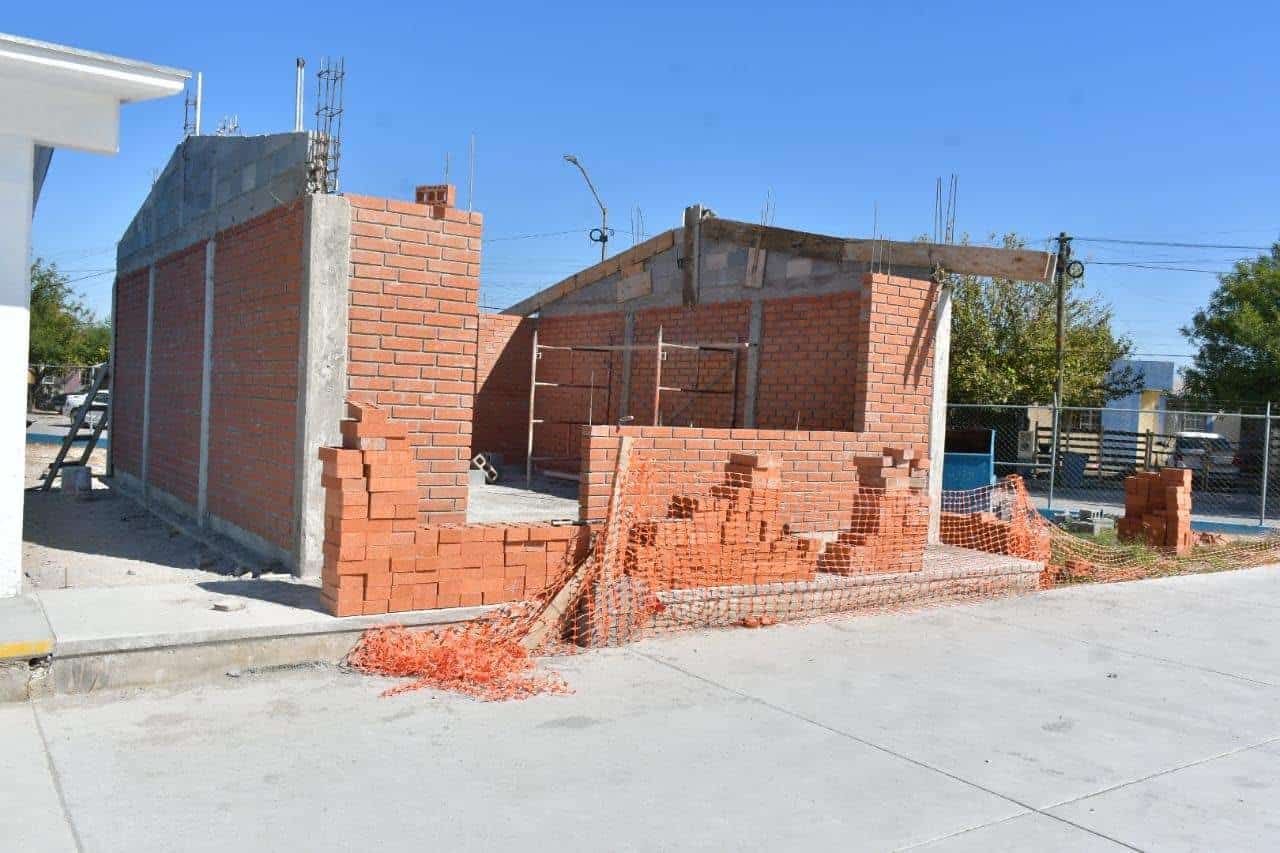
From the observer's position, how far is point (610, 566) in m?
7.46

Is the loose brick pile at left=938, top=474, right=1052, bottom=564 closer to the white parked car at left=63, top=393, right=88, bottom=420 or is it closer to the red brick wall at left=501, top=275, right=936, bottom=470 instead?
the red brick wall at left=501, top=275, right=936, bottom=470

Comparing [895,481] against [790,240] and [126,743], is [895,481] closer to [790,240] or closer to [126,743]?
[790,240]

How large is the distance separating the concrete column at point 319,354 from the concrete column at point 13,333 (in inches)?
67.7

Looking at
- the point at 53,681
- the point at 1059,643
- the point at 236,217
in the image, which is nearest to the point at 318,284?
the point at 236,217

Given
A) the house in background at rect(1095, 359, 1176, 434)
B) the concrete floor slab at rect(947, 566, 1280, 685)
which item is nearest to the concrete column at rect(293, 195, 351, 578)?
the concrete floor slab at rect(947, 566, 1280, 685)

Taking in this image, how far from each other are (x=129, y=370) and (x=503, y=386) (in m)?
5.46

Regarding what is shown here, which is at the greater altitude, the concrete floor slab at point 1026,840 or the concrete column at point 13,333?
the concrete column at point 13,333

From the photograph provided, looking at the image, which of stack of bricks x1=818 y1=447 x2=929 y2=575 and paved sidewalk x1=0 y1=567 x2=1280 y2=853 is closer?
paved sidewalk x1=0 y1=567 x2=1280 y2=853

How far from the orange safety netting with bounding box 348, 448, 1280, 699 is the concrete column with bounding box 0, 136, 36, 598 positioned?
240 cm

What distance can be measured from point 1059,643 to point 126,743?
6.35m

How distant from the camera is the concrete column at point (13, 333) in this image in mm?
6770

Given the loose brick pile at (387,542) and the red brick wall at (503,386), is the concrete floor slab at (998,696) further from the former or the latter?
the red brick wall at (503,386)

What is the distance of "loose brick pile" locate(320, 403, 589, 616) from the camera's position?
6.61 m

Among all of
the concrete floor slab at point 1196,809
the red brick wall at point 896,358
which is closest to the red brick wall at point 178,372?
the red brick wall at point 896,358
